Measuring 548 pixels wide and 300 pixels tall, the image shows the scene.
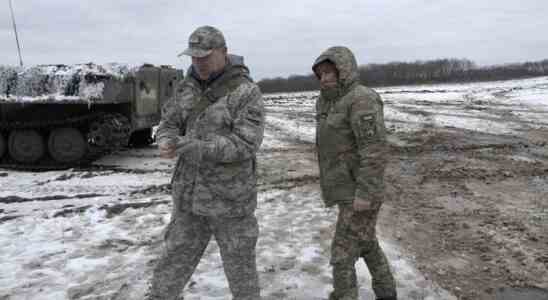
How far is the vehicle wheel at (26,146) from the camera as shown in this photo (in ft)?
35.0

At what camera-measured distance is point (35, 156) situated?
1068 centimetres

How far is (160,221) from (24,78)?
582cm

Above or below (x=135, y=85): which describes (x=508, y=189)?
below

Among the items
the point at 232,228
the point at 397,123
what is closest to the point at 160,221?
the point at 232,228

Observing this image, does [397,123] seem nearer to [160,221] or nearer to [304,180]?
[304,180]

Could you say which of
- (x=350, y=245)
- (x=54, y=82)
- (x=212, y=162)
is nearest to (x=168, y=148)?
(x=212, y=162)

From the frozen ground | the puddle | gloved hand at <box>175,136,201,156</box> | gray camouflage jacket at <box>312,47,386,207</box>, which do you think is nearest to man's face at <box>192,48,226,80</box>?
gloved hand at <box>175,136,201,156</box>

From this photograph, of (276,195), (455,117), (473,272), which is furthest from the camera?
(455,117)

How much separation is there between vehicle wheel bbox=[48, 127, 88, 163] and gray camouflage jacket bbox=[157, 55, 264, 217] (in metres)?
7.95

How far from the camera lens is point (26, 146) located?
1070 centimetres

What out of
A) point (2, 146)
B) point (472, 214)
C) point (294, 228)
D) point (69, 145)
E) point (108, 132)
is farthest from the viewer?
point (2, 146)

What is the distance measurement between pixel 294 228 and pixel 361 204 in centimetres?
258

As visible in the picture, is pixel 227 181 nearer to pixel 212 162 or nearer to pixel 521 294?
pixel 212 162

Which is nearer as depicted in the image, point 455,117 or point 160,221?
point 160,221
